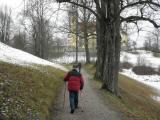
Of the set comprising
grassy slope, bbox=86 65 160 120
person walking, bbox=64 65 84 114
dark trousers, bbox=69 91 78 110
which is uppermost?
person walking, bbox=64 65 84 114

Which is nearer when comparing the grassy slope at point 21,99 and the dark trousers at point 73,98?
the grassy slope at point 21,99

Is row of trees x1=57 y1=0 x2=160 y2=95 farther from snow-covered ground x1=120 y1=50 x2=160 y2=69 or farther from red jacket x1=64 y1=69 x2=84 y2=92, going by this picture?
snow-covered ground x1=120 y1=50 x2=160 y2=69

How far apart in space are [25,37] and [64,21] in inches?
1567

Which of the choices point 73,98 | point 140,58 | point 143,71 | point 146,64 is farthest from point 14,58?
point 140,58

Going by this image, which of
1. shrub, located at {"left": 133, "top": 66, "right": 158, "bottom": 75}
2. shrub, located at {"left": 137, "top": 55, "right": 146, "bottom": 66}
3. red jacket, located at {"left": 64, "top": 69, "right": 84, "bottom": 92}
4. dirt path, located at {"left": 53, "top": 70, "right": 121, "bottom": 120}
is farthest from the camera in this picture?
shrub, located at {"left": 137, "top": 55, "right": 146, "bottom": 66}

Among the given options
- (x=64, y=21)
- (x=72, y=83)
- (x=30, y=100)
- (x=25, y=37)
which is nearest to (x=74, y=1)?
(x=72, y=83)

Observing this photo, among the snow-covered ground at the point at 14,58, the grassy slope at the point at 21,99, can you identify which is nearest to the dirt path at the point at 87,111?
the grassy slope at the point at 21,99

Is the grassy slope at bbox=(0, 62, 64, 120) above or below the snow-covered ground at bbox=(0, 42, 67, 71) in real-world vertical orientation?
below

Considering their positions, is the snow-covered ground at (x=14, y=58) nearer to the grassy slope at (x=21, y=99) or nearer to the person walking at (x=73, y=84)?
the grassy slope at (x=21, y=99)

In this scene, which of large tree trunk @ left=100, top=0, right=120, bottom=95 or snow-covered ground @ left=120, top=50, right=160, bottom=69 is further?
snow-covered ground @ left=120, top=50, right=160, bottom=69

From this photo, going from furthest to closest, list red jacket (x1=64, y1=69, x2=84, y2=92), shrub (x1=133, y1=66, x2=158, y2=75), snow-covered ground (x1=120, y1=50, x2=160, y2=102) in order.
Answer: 1. shrub (x1=133, y1=66, x2=158, y2=75)
2. snow-covered ground (x1=120, y1=50, x2=160, y2=102)
3. red jacket (x1=64, y1=69, x2=84, y2=92)

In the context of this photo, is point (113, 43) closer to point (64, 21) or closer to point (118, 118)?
point (118, 118)

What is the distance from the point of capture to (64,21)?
193 feet

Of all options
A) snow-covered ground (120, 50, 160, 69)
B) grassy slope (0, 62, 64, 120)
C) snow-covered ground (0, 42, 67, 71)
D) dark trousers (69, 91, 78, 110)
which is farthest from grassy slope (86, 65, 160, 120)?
snow-covered ground (120, 50, 160, 69)
